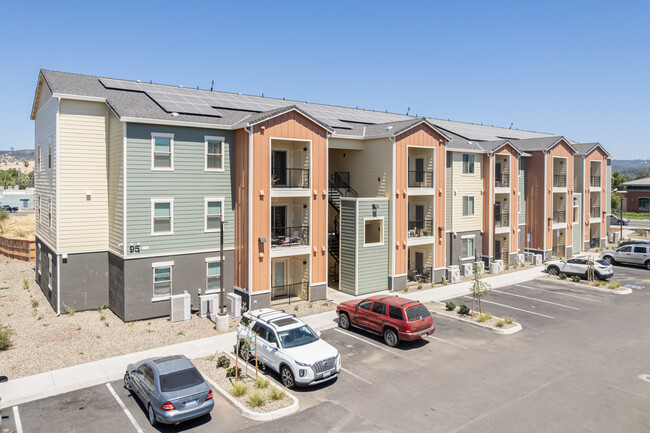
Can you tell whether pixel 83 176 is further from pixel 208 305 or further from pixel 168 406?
pixel 168 406

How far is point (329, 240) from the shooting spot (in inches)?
1134

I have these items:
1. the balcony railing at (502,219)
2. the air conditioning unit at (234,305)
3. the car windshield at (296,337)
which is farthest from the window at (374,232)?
the balcony railing at (502,219)

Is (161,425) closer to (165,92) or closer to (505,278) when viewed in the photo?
(165,92)

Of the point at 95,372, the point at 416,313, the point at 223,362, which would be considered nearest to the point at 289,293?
the point at 416,313

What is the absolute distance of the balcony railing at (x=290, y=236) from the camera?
81.0ft

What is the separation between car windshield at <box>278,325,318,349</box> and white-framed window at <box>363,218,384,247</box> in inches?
438

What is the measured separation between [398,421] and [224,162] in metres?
15.8

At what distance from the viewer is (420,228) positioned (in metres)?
30.8

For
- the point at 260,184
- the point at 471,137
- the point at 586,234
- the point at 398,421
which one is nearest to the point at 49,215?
the point at 260,184

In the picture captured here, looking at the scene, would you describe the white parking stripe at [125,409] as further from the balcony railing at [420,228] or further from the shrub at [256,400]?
the balcony railing at [420,228]

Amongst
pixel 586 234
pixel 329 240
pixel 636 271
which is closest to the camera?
pixel 329 240

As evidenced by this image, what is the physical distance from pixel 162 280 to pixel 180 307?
67.4 inches

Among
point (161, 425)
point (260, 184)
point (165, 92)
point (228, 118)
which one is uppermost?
point (165, 92)

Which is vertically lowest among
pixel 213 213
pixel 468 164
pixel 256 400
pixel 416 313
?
pixel 256 400
